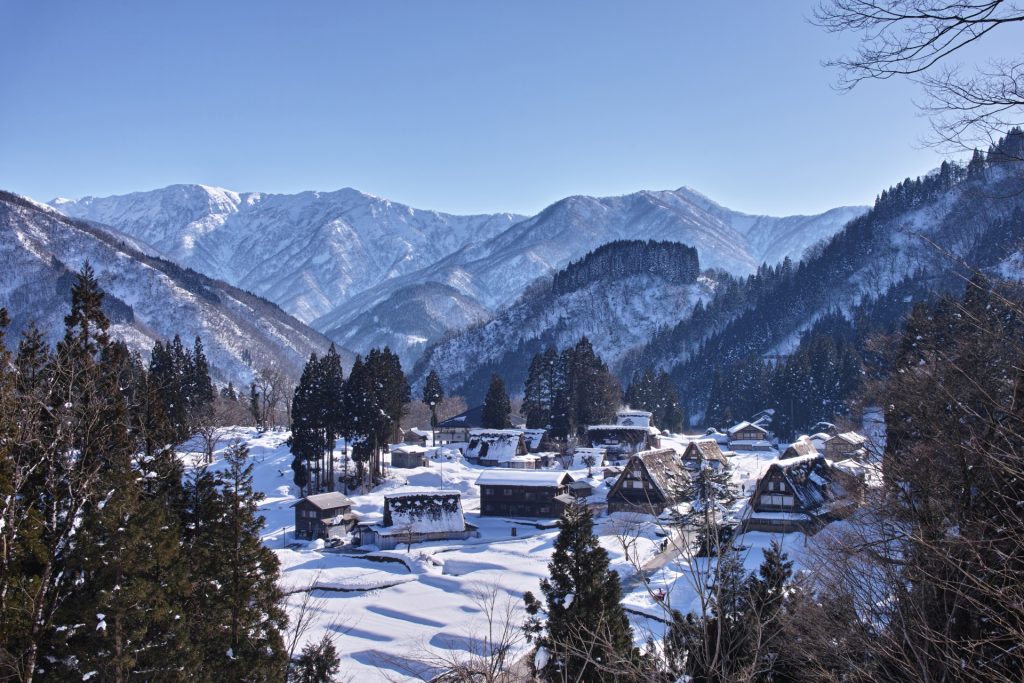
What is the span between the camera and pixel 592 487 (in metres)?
51.4

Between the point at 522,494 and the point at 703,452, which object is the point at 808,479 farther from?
the point at 522,494

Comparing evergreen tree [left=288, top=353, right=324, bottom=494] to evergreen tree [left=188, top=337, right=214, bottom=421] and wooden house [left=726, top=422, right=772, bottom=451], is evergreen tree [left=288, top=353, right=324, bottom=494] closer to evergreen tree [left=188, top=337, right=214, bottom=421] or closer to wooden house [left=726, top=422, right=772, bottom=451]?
evergreen tree [left=188, top=337, right=214, bottom=421]

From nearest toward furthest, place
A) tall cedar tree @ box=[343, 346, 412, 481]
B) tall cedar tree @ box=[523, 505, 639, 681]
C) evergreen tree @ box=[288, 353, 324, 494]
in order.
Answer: tall cedar tree @ box=[523, 505, 639, 681] < evergreen tree @ box=[288, 353, 324, 494] < tall cedar tree @ box=[343, 346, 412, 481]

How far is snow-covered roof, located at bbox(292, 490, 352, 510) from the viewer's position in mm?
44125

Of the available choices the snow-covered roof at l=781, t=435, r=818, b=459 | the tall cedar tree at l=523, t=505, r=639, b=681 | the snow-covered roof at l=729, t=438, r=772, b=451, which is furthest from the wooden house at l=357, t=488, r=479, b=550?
the snow-covered roof at l=729, t=438, r=772, b=451

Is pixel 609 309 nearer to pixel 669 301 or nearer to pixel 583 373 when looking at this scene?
pixel 669 301

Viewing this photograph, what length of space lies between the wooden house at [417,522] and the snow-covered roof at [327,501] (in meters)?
2.82

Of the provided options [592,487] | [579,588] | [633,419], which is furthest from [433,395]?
[579,588]

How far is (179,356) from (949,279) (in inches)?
4610

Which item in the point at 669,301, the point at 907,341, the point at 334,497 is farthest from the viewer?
the point at 669,301

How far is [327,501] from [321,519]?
1259mm

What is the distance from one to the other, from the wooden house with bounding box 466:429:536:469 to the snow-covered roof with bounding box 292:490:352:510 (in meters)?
19.6

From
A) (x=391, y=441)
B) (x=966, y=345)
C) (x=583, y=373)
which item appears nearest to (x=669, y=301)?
(x=583, y=373)

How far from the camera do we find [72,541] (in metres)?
13.8
